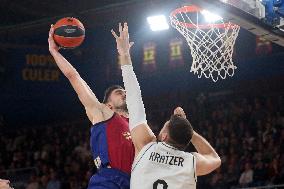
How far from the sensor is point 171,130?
3.07 metres

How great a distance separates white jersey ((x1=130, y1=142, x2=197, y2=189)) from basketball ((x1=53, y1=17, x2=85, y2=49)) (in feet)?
4.43

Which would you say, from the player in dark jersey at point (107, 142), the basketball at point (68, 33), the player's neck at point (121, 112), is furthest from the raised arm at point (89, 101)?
the basketball at point (68, 33)

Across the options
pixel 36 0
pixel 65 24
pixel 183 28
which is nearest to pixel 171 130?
pixel 65 24

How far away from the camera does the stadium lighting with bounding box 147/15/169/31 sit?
12.7 m

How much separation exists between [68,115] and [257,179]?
8308 mm

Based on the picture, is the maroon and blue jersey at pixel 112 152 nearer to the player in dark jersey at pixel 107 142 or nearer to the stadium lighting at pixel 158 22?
the player in dark jersey at pixel 107 142

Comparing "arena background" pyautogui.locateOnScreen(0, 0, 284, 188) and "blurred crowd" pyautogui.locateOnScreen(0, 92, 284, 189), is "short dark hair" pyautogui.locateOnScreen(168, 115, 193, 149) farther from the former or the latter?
"arena background" pyautogui.locateOnScreen(0, 0, 284, 188)

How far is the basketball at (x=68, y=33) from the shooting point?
13.3 feet

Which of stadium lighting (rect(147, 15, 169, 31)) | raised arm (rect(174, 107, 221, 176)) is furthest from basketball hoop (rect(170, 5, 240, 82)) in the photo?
stadium lighting (rect(147, 15, 169, 31))

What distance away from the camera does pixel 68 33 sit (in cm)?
415

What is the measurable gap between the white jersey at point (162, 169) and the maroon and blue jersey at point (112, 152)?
51 centimetres

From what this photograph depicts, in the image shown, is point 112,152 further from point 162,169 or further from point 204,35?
point 204,35

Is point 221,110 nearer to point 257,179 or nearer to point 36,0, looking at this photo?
point 257,179

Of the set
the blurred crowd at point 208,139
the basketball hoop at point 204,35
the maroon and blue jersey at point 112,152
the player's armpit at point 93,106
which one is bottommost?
the blurred crowd at point 208,139
